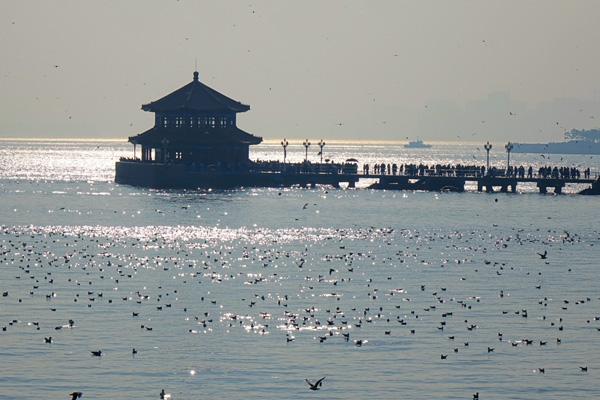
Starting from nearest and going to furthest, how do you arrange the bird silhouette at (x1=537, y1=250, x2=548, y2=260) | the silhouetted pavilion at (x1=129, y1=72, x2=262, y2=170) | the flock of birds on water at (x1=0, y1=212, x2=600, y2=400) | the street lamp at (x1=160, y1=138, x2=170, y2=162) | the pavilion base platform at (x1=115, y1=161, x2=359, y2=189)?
the flock of birds on water at (x1=0, y1=212, x2=600, y2=400) → the bird silhouette at (x1=537, y1=250, x2=548, y2=260) → the pavilion base platform at (x1=115, y1=161, x2=359, y2=189) → the silhouetted pavilion at (x1=129, y1=72, x2=262, y2=170) → the street lamp at (x1=160, y1=138, x2=170, y2=162)

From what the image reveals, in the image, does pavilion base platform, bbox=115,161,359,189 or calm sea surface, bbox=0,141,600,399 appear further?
pavilion base platform, bbox=115,161,359,189

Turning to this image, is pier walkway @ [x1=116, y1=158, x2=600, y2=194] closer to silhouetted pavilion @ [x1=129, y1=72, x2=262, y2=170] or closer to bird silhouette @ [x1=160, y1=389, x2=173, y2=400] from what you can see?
silhouetted pavilion @ [x1=129, y1=72, x2=262, y2=170]

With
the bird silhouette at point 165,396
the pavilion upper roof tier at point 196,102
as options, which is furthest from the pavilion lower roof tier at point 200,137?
the bird silhouette at point 165,396

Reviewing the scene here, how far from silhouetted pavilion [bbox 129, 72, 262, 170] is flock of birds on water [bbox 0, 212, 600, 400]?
51.3 meters

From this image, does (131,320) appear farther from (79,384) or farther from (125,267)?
(125,267)

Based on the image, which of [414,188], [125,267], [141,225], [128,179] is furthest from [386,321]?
[128,179]

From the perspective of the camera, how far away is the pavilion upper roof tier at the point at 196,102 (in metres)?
144

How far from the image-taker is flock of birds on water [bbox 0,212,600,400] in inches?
2026

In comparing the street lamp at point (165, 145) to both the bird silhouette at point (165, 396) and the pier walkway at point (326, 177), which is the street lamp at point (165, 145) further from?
the bird silhouette at point (165, 396)

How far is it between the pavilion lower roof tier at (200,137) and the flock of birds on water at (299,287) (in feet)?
168

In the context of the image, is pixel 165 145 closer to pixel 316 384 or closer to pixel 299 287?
pixel 299 287

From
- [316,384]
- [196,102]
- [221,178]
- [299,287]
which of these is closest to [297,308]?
[299,287]

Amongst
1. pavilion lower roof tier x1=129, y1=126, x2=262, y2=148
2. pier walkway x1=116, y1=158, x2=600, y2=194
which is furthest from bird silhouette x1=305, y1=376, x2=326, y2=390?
pavilion lower roof tier x1=129, y1=126, x2=262, y2=148

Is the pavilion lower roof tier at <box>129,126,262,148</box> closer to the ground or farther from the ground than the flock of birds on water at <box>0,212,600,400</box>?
farther from the ground
